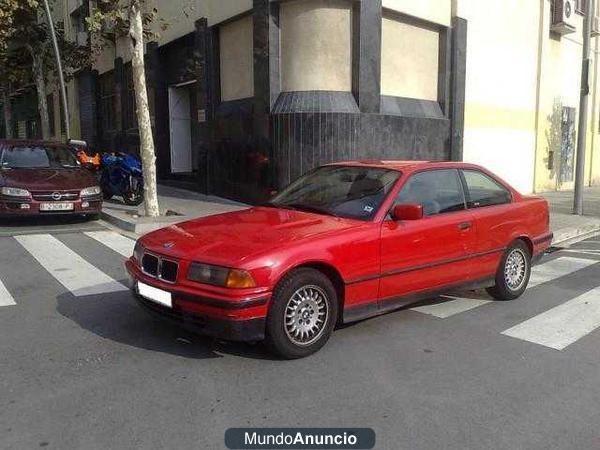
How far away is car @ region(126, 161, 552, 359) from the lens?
13.2ft

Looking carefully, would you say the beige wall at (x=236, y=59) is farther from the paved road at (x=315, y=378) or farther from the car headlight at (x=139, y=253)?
the car headlight at (x=139, y=253)

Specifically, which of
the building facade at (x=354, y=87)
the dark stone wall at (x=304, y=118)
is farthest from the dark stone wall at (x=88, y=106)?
the dark stone wall at (x=304, y=118)

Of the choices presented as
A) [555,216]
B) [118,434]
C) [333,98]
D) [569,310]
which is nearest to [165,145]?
[333,98]

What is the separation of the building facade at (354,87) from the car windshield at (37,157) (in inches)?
149

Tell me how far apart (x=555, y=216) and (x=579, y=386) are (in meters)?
9.54

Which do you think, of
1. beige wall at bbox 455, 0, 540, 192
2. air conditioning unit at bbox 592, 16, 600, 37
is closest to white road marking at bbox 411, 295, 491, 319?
beige wall at bbox 455, 0, 540, 192

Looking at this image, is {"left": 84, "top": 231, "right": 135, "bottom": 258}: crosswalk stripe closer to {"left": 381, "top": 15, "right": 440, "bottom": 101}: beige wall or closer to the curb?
the curb

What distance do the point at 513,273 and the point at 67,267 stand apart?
522cm

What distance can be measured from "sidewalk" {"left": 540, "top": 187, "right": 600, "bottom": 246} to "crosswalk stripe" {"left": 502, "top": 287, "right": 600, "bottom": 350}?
4.37 metres

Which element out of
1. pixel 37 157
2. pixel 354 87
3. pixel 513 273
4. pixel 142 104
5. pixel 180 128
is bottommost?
pixel 513 273

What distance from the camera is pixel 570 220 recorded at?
472 inches

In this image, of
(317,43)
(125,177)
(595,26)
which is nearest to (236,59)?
(317,43)

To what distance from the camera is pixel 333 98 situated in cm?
1212

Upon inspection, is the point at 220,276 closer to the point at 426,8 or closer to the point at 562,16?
the point at 426,8
